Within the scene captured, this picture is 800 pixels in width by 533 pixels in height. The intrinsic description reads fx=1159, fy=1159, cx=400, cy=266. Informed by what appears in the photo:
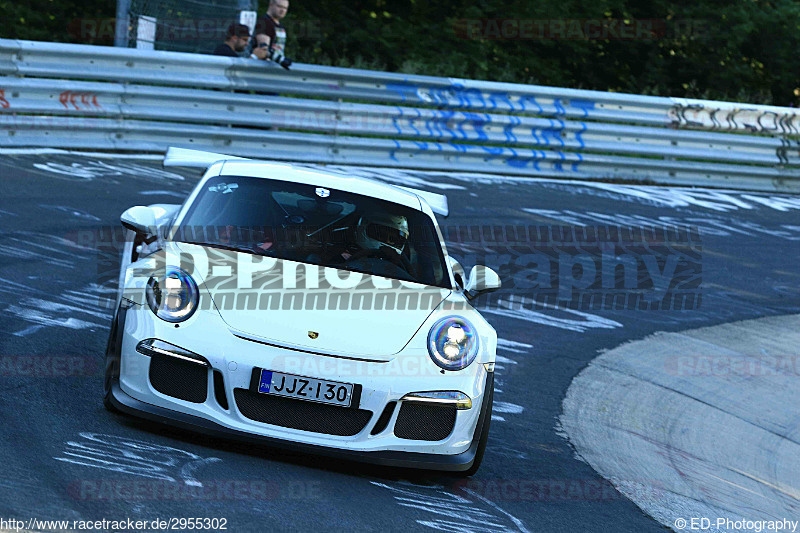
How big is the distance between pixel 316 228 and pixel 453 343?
1.35m

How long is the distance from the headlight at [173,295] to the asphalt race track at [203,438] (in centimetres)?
57

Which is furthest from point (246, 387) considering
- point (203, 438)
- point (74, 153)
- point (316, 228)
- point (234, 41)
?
point (234, 41)

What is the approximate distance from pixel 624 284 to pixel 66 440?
710 centimetres

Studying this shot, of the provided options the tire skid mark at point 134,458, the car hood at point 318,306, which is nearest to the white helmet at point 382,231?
the car hood at point 318,306

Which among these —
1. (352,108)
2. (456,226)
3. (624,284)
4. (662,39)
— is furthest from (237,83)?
(662,39)

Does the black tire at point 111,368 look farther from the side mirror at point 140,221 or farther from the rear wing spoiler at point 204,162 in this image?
the rear wing spoiler at point 204,162

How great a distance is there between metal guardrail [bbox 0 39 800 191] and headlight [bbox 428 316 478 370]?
851 centimetres

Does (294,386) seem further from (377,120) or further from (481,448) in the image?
→ (377,120)

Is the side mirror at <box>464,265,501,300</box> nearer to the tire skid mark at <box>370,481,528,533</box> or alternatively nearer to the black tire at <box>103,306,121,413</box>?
the tire skid mark at <box>370,481,528,533</box>

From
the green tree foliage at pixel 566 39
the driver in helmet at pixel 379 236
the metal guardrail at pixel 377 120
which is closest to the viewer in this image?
the driver in helmet at pixel 379 236

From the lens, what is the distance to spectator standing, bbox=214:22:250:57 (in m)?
14.1

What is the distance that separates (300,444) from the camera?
499 cm

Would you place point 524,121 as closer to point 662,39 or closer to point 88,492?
point 88,492

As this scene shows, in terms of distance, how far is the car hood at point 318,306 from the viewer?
5156mm
